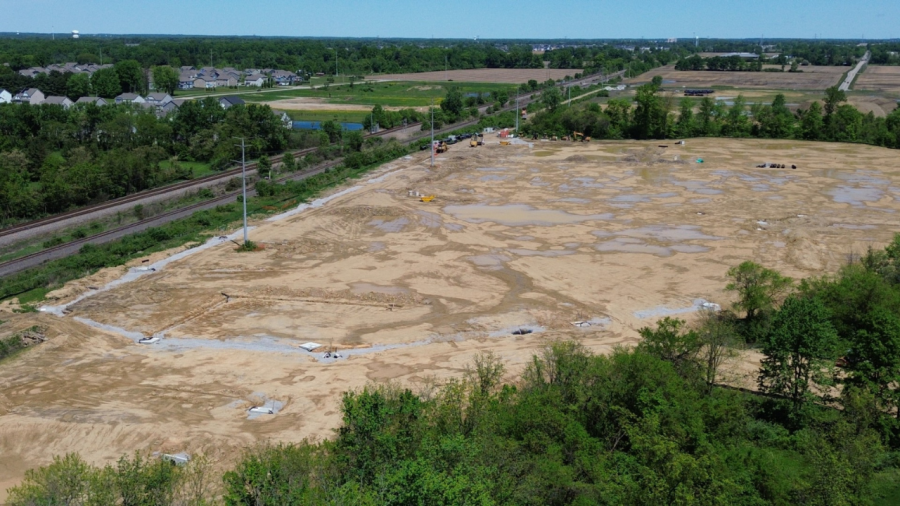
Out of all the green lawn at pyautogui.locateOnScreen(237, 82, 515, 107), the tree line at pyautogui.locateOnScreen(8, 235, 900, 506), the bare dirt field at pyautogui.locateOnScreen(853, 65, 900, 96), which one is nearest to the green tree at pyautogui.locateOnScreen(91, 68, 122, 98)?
the green lawn at pyautogui.locateOnScreen(237, 82, 515, 107)

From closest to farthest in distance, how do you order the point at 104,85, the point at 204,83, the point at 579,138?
the point at 579,138 → the point at 104,85 → the point at 204,83

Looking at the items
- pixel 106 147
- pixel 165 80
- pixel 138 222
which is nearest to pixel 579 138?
pixel 106 147

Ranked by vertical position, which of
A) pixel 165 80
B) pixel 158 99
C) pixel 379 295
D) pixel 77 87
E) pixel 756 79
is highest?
pixel 756 79

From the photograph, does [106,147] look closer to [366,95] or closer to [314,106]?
[314,106]

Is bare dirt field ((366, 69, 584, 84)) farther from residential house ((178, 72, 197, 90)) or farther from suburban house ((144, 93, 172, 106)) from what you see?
suburban house ((144, 93, 172, 106))

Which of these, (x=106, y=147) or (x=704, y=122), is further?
(x=704, y=122)
